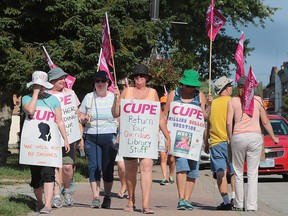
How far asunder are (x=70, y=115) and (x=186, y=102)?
174 centimetres

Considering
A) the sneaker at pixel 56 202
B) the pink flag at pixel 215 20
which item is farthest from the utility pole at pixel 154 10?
the sneaker at pixel 56 202

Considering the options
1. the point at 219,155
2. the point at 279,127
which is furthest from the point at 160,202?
the point at 279,127

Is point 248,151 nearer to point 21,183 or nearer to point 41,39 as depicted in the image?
point 21,183

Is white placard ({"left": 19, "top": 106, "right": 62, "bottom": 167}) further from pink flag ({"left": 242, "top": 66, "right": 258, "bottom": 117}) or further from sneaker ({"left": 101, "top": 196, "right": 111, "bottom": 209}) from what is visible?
pink flag ({"left": 242, "top": 66, "right": 258, "bottom": 117})

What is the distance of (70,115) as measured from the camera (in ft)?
35.8

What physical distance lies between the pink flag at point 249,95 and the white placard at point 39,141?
2.68m

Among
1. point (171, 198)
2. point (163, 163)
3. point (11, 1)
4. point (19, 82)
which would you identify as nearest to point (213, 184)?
point (163, 163)

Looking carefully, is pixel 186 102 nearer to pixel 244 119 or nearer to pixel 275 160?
pixel 244 119

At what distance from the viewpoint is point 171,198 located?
13.2m

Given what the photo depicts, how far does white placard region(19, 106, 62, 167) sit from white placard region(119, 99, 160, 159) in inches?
39.9

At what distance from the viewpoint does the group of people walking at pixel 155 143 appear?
947 centimetres

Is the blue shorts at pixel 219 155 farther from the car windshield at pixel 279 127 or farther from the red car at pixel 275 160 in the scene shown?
the car windshield at pixel 279 127

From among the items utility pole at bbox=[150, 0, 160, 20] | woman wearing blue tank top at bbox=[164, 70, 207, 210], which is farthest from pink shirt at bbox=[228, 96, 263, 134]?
utility pole at bbox=[150, 0, 160, 20]

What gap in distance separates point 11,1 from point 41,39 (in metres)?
1.45
